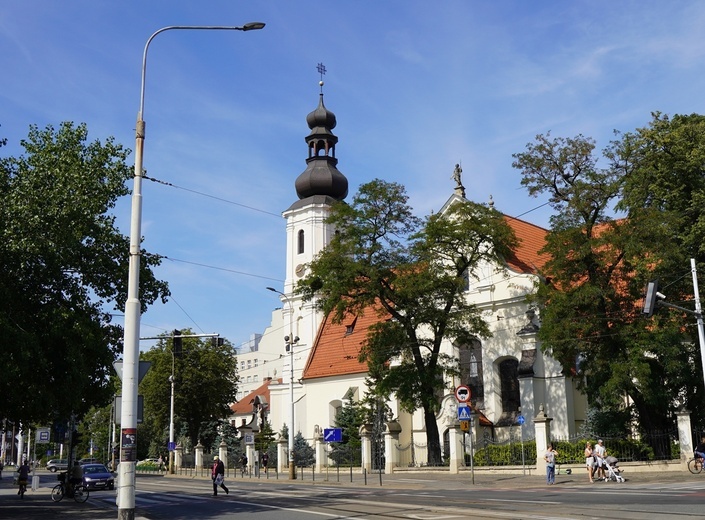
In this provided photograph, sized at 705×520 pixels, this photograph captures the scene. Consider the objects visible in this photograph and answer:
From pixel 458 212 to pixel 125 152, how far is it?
2070 centimetres

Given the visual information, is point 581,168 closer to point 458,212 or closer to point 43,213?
point 458,212

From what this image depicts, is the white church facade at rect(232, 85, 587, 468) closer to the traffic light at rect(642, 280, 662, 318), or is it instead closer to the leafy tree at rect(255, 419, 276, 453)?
the leafy tree at rect(255, 419, 276, 453)

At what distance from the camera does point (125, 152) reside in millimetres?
23891

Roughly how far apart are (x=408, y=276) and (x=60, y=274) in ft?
69.5

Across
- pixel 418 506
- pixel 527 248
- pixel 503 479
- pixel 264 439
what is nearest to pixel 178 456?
pixel 264 439

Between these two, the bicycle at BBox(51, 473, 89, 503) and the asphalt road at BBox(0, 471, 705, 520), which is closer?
the asphalt road at BBox(0, 471, 705, 520)

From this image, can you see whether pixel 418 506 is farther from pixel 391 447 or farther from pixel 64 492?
pixel 391 447

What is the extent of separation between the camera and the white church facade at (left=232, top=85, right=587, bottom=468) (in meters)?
42.7

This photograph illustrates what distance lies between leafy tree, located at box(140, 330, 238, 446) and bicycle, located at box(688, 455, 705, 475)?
44621 mm

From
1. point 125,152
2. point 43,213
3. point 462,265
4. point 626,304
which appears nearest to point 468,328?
point 462,265

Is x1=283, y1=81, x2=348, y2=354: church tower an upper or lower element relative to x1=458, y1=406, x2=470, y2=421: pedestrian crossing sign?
upper

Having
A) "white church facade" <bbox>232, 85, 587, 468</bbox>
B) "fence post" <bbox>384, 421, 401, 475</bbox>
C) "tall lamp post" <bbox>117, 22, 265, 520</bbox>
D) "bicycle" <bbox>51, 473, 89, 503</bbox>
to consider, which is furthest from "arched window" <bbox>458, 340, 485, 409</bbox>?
"tall lamp post" <bbox>117, 22, 265, 520</bbox>

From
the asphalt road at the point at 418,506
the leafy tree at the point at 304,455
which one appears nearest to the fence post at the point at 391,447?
the leafy tree at the point at 304,455

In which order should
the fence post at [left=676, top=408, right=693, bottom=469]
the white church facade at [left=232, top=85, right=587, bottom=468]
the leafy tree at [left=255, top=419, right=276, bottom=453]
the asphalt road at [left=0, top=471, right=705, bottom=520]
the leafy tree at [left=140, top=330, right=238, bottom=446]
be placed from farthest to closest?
1. the leafy tree at [left=140, top=330, right=238, bottom=446]
2. the leafy tree at [left=255, top=419, right=276, bottom=453]
3. the white church facade at [left=232, top=85, right=587, bottom=468]
4. the fence post at [left=676, top=408, right=693, bottom=469]
5. the asphalt road at [left=0, top=471, right=705, bottom=520]
